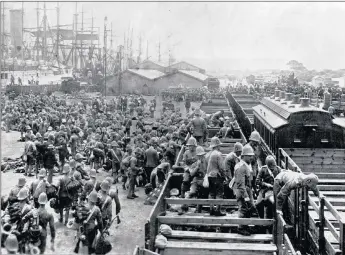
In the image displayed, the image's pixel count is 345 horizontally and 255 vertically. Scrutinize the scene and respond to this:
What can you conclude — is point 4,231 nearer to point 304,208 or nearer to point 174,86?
point 304,208

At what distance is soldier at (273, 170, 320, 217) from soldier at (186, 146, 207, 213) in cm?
194

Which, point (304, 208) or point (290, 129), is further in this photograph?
point (290, 129)

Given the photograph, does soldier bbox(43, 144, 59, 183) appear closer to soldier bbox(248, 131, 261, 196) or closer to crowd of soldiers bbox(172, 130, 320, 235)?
crowd of soldiers bbox(172, 130, 320, 235)

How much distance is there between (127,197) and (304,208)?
6.89m

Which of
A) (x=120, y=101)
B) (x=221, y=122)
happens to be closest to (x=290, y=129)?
(x=221, y=122)

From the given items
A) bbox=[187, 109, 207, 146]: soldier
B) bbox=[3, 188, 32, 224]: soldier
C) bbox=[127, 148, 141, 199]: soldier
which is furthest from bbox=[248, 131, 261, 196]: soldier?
bbox=[3, 188, 32, 224]: soldier

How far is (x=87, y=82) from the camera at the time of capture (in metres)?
68.0

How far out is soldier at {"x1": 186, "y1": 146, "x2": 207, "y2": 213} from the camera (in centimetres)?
1016

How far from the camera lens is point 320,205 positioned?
792 cm

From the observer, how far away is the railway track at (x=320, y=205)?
780 centimetres

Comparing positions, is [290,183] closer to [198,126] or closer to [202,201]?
[202,201]

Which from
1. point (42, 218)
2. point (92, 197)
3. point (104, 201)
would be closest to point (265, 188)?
point (104, 201)

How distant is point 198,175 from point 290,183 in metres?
2.48

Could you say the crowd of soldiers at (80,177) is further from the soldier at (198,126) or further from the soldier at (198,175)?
the soldier at (198,175)
